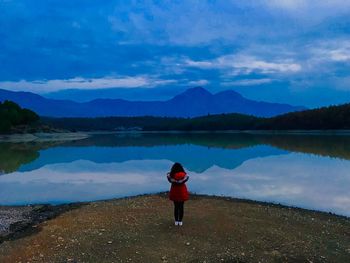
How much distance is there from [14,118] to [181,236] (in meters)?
95.8

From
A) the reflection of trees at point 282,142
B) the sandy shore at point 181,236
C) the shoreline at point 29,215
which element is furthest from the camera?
the reflection of trees at point 282,142

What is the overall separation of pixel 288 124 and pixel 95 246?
118 meters

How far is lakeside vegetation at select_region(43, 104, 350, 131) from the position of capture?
4232 inches

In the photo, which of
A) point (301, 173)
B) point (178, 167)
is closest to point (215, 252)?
point (178, 167)

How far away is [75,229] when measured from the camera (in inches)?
470

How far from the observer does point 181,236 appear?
36.0 feet

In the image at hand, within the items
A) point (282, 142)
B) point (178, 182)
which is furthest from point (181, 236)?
Answer: point (282, 142)

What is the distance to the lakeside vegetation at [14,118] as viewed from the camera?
309 feet

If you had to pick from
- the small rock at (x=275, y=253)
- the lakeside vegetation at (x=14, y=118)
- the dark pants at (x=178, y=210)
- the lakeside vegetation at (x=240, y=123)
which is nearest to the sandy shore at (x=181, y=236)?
the small rock at (x=275, y=253)

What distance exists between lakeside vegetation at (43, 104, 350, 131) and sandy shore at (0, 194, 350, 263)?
9441 centimetres

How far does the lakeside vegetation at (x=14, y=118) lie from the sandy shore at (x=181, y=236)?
8471 centimetres

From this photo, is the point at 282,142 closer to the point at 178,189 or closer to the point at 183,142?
the point at 183,142

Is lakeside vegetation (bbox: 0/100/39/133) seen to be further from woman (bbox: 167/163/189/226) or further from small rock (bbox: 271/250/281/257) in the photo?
small rock (bbox: 271/250/281/257)

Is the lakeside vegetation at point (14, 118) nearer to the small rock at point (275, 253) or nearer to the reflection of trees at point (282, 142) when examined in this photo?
the reflection of trees at point (282, 142)
